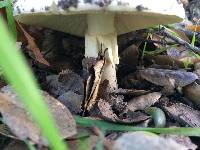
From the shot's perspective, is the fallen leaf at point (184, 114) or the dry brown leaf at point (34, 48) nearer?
the fallen leaf at point (184, 114)

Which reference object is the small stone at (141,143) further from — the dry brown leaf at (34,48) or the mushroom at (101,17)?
the dry brown leaf at (34,48)

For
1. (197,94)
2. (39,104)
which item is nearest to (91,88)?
(197,94)

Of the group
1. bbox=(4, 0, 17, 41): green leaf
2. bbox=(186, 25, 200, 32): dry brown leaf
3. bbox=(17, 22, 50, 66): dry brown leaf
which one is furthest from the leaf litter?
bbox=(186, 25, 200, 32): dry brown leaf

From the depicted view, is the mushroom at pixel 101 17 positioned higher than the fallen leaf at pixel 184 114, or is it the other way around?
the mushroom at pixel 101 17

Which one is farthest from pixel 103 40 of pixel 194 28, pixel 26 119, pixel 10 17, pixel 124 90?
pixel 194 28

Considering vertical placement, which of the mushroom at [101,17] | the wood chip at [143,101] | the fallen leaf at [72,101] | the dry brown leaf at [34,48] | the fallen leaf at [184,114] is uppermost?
the mushroom at [101,17]

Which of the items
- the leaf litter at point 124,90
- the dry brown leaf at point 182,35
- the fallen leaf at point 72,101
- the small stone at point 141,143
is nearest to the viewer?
the small stone at point 141,143

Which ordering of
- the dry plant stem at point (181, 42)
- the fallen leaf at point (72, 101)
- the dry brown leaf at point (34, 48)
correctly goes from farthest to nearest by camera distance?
the dry plant stem at point (181, 42)
the dry brown leaf at point (34, 48)
the fallen leaf at point (72, 101)

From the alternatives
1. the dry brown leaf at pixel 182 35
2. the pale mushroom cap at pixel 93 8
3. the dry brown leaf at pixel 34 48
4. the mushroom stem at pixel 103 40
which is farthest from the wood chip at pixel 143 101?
the dry brown leaf at pixel 182 35

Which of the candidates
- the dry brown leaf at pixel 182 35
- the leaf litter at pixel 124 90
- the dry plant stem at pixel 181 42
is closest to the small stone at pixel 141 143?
the leaf litter at pixel 124 90
